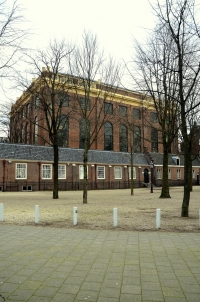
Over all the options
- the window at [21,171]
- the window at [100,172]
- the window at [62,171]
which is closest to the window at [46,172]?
the window at [62,171]

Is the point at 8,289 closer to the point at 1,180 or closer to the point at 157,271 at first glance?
the point at 157,271

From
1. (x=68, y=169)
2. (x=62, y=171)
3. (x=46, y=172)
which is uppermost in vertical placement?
(x=68, y=169)

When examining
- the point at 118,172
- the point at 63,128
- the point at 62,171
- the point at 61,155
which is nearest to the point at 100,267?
the point at 63,128

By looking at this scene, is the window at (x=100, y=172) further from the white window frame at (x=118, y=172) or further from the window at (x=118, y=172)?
the window at (x=118, y=172)

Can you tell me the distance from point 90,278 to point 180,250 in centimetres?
262

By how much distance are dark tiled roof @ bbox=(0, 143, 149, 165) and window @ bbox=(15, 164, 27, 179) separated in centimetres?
102

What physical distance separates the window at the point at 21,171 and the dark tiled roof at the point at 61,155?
102cm

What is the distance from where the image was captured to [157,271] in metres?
4.62

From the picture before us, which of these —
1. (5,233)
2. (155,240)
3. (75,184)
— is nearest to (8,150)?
(75,184)

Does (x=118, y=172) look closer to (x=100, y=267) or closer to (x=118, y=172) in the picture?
(x=118, y=172)

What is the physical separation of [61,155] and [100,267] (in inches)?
1312

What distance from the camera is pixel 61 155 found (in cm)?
3762

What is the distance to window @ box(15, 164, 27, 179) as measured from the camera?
33062 millimetres

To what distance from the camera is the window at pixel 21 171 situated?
3306 centimetres
